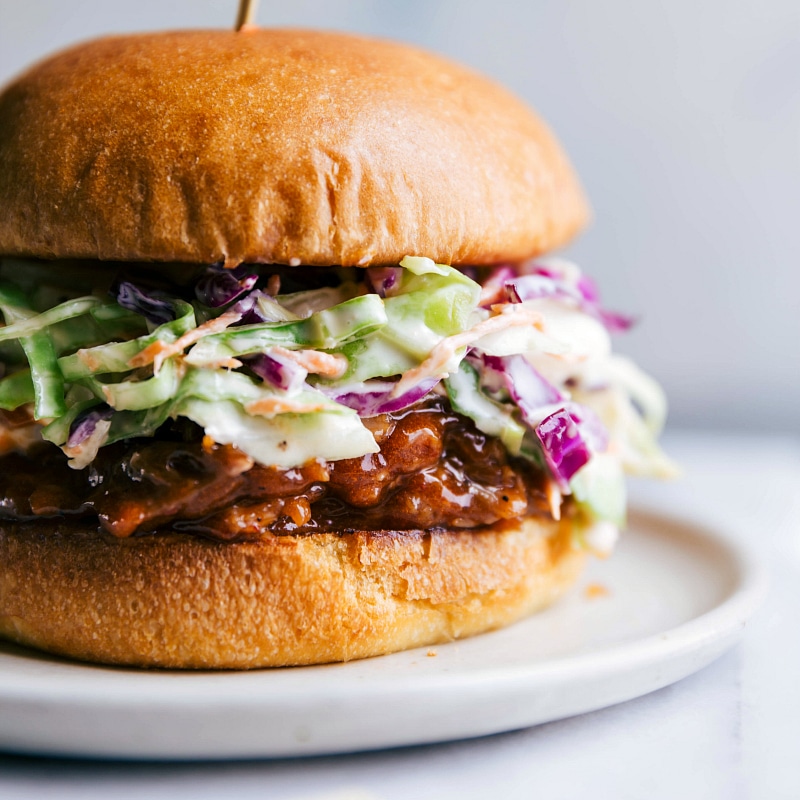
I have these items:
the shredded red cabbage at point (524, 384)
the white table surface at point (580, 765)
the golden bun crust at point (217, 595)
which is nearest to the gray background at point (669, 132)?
the shredded red cabbage at point (524, 384)

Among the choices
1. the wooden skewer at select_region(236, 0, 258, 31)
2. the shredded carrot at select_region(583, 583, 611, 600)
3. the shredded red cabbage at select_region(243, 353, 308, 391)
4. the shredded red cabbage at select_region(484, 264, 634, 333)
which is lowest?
the shredded carrot at select_region(583, 583, 611, 600)

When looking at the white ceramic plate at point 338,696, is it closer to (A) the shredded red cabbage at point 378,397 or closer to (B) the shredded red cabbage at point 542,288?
(A) the shredded red cabbage at point 378,397

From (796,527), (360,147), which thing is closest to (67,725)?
(360,147)

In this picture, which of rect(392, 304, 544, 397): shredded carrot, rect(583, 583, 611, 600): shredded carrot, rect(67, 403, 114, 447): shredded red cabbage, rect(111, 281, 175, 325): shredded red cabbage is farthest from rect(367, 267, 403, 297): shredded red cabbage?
rect(583, 583, 611, 600): shredded carrot

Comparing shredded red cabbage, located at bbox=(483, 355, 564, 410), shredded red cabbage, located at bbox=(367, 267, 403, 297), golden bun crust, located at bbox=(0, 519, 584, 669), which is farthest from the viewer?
shredded red cabbage, located at bbox=(483, 355, 564, 410)

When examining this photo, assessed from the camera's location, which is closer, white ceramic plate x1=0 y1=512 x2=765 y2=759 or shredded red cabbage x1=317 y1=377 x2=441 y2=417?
white ceramic plate x1=0 y1=512 x2=765 y2=759

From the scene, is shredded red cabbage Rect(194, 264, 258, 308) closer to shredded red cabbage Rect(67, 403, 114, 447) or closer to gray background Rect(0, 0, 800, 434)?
shredded red cabbage Rect(67, 403, 114, 447)

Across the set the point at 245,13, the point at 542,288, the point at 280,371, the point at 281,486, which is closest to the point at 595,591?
the point at 542,288
